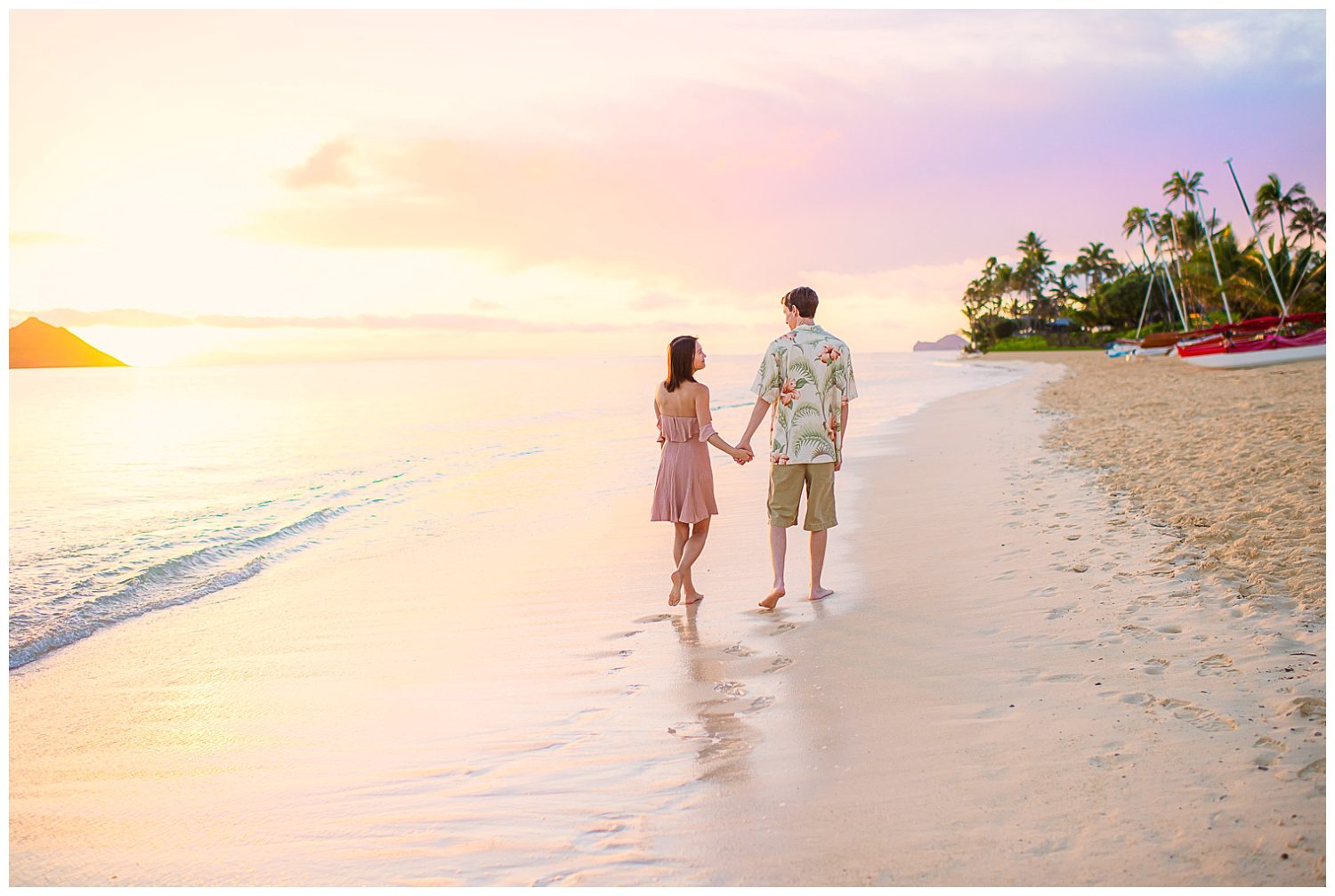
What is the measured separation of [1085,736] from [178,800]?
3.67 m

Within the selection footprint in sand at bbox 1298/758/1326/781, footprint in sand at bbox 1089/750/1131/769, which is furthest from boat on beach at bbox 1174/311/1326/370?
footprint in sand at bbox 1089/750/1131/769

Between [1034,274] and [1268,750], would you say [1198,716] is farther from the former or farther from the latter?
[1034,274]

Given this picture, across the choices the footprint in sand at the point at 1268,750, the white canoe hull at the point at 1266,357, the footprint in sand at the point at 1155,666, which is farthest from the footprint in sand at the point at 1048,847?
the white canoe hull at the point at 1266,357

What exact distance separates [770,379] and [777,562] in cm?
119

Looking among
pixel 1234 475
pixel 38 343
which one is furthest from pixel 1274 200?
pixel 38 343

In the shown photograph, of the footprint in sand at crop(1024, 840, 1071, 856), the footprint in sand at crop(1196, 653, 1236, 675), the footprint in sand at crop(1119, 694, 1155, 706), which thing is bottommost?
the footprint in sand at crop(1024, 840, 1071, 856)

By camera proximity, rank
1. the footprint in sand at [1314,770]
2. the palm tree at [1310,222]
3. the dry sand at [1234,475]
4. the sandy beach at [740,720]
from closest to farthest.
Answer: the sandy beach at [740,720] → the footprint in sand at [1314,770] → the dry sand at [1234,475] → the palm tree at [1310,222]

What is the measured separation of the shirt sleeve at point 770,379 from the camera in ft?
18.6

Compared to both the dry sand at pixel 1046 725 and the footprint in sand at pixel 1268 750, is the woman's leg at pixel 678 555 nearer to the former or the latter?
the dry sand at pixel 1046 725

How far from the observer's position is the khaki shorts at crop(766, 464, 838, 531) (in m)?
5.81

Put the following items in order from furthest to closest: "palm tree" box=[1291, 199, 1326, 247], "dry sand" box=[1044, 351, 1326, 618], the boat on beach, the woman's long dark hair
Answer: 1. "palm tree" box=[1291, 199, 1326, 247]
2. the boat on beach
3. the woman's long dark hair
4. "dry sand" box=[1044, 351, 1326, 618]

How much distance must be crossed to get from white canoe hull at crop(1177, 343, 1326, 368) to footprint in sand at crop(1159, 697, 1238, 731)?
1173 inches

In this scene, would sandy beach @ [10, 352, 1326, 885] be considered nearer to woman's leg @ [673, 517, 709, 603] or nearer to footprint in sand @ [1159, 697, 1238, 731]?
footprint in sand @ [1159, 697, 1238, 731]

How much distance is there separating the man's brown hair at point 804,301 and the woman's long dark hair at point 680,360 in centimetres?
70
